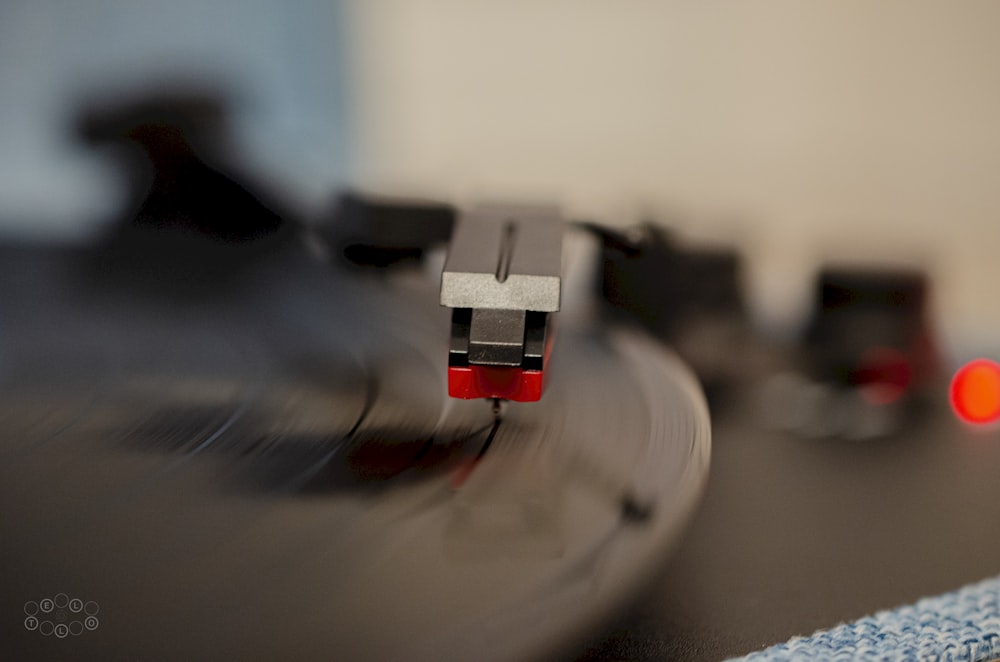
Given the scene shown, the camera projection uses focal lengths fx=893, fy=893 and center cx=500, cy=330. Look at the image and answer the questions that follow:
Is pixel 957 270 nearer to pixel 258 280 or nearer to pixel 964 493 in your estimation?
pixel 964 493

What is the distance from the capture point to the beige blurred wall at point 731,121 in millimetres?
932

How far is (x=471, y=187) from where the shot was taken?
1.03 m

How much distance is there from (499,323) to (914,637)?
29cm

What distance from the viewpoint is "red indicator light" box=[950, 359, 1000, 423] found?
0.72m

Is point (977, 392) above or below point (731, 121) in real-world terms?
below

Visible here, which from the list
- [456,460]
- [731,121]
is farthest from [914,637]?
→ [731,121]

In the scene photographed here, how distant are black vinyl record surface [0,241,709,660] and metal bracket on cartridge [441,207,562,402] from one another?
33 mm

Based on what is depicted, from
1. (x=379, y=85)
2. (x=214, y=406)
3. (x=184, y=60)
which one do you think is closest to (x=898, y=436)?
(x=214, y=406)

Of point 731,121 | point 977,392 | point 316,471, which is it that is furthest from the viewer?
point 731,121

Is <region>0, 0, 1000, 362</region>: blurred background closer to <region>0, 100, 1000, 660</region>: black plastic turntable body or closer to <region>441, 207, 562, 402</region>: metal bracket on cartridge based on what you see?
<region>0, 100, 1000, 660</region>: black plastic turntable body

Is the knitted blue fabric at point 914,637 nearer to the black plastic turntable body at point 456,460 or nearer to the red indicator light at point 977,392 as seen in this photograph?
the black plastic turntable body at point 456,460

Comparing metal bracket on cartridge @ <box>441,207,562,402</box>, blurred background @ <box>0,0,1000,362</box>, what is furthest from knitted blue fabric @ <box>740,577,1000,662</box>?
blurred background @ <box>0,0,1000,362</box>

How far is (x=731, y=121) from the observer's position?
97cm

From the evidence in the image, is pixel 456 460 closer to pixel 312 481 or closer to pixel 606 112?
pixel 312 481
